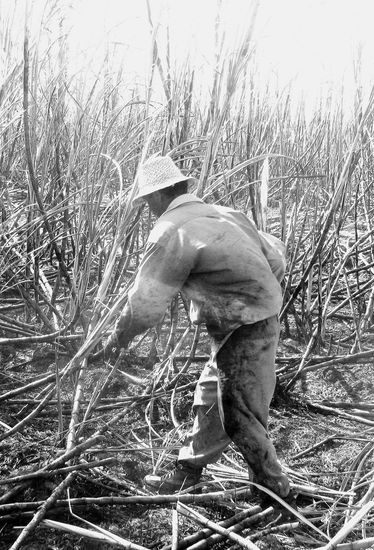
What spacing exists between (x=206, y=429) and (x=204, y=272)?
0.69 metres

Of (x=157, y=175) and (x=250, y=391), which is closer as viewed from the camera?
(x=157, y=175)

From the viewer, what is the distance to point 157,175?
2379 millimetres

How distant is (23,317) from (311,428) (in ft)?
6.76

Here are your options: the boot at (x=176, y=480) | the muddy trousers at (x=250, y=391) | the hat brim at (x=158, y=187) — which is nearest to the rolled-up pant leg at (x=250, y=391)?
the muddy trousers at (x=250, y=391)

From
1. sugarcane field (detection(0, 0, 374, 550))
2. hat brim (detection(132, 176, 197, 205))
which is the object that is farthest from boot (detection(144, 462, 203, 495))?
hat brim (detection(132, 176, 197, 205))

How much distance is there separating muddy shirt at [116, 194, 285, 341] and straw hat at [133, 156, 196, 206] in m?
0.08

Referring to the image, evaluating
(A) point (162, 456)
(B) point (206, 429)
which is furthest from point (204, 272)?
(A) point (162, 456)

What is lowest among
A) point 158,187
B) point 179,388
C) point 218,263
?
point 179,388

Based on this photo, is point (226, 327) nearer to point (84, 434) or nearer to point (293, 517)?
point (293, 517)

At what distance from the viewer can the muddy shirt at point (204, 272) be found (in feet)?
7.45

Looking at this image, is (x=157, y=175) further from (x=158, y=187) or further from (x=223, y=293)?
(x=223, y=293)

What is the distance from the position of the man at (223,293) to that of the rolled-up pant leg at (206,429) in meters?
0.01

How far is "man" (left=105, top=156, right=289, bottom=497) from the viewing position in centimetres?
228

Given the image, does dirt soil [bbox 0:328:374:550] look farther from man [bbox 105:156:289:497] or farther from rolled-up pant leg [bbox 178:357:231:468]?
man [bbox 105:156:289:497]
